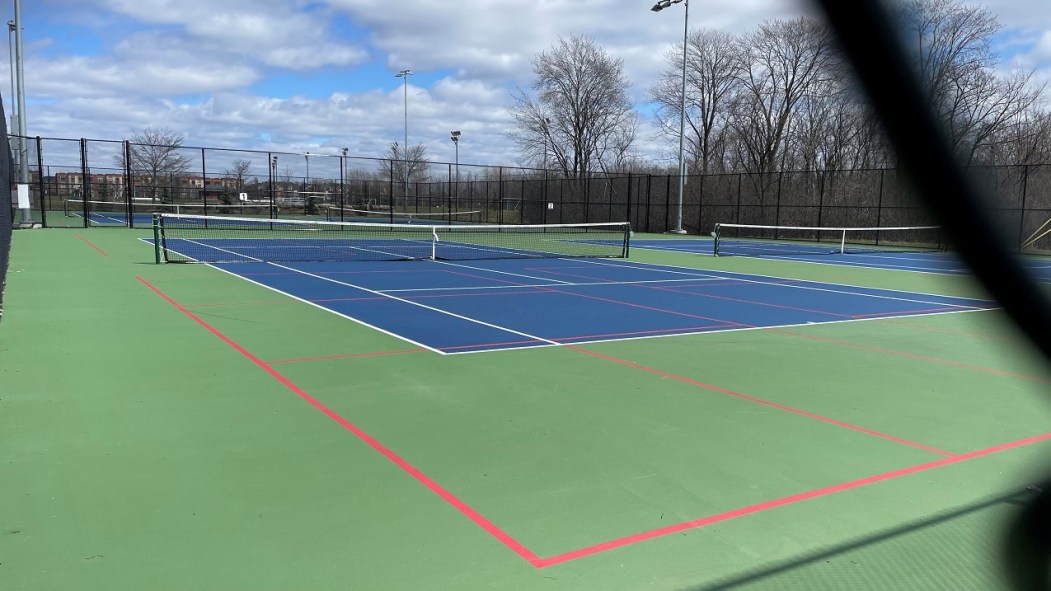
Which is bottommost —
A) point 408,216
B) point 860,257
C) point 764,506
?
point 764,506

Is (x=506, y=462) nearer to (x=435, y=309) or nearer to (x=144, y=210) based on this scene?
(x=435, y=309)

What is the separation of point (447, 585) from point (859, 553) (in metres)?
1.81

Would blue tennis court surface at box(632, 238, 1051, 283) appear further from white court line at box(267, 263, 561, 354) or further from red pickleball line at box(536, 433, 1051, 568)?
red pickleball line at box(536, 433, 1051, 568)

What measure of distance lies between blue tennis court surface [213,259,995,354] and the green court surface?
3.06 feet

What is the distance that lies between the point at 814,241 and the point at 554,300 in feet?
75.2

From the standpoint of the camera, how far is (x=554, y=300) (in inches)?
452

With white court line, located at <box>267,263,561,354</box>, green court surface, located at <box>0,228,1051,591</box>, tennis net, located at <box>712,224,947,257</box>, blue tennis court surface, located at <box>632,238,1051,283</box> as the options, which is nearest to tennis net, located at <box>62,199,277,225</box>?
blue tennis court surface, located at <box>632,238,1051,283</box>

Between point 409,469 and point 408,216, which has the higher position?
point 408,216

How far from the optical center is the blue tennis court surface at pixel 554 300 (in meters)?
8.77

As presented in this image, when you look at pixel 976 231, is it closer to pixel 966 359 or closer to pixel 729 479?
pixel 729 479

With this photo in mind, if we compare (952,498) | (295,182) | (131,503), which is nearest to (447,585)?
(131,503)

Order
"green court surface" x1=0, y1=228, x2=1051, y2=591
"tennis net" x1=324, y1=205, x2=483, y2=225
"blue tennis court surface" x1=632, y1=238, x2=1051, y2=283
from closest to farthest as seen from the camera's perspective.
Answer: "green court surface" x1=0, y1=228, x2=1051, y2=591, "blue tennis court surface" x1=632, y1=238, x2=1051, y2=283, "tennis net" x1=324, y1=205, x2=483, y2=225

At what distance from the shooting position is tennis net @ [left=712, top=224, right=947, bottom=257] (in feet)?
79.5

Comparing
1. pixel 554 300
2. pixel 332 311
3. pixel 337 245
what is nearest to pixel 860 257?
pixel 554 300
